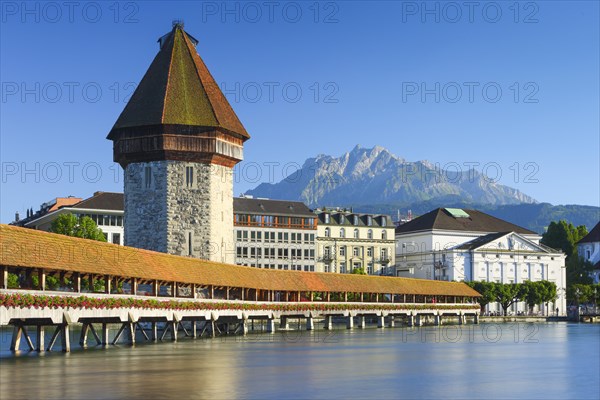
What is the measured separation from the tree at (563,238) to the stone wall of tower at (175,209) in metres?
94.5

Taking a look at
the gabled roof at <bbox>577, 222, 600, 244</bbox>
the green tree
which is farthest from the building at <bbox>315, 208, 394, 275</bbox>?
the gabled roof at <bbox>577, 222, 600, 244</bbox>

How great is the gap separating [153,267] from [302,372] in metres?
19.4

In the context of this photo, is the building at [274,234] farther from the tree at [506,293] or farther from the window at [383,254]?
the tree at [506,293]

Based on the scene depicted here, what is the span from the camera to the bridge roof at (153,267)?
36.7 metres

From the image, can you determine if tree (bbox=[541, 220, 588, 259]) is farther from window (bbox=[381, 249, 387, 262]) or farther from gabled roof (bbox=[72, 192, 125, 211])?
gabled roof (bbox=[72, 192, 125, 211])

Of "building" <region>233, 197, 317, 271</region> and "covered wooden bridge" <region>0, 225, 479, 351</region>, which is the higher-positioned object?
"building" <region>233, 197, 317, 271</region>

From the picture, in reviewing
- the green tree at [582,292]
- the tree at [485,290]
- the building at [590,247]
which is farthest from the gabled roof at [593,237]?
the tree at [485,290]

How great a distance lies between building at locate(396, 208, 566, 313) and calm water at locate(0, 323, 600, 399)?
233 feet

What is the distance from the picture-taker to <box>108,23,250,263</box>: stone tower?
6600 centimetres

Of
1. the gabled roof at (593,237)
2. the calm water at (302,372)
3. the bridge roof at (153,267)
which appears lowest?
the calm water at (302,372)

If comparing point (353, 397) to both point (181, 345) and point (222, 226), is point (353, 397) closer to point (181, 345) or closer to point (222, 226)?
point (181, 345)

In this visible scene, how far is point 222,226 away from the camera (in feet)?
224

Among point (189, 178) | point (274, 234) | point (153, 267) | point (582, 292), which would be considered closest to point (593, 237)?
point (582, 292)

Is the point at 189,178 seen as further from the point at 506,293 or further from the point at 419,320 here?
the point at 506,293
